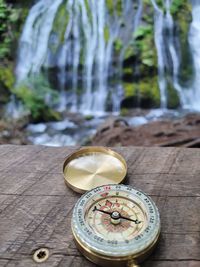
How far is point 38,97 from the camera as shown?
545 cm

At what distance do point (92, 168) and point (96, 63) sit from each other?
490 centimetres

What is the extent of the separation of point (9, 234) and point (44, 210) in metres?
0.12

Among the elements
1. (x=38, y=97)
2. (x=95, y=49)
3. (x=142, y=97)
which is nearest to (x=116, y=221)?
(x=38, y=97)

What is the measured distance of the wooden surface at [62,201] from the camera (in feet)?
2.73

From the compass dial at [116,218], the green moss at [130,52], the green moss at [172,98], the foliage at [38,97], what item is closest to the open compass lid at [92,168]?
the compass dial at [116,218]

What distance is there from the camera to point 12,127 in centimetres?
505

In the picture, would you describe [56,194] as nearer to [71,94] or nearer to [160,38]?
[71,94]

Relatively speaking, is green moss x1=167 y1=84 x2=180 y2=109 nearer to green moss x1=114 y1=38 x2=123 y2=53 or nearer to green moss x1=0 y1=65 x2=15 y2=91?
green moss x1=114 y1=38 x2=123 y2=53

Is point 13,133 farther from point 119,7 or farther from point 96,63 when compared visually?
point 119,7

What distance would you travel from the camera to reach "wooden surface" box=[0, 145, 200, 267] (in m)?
0.83

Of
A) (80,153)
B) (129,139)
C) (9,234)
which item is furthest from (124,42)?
(9,234)

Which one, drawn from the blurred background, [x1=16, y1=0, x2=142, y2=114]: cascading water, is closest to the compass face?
the blurred background

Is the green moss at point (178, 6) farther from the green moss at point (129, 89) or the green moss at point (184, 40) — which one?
the green moss at point (129, 89)

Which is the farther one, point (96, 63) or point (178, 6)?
point (178, 6)
